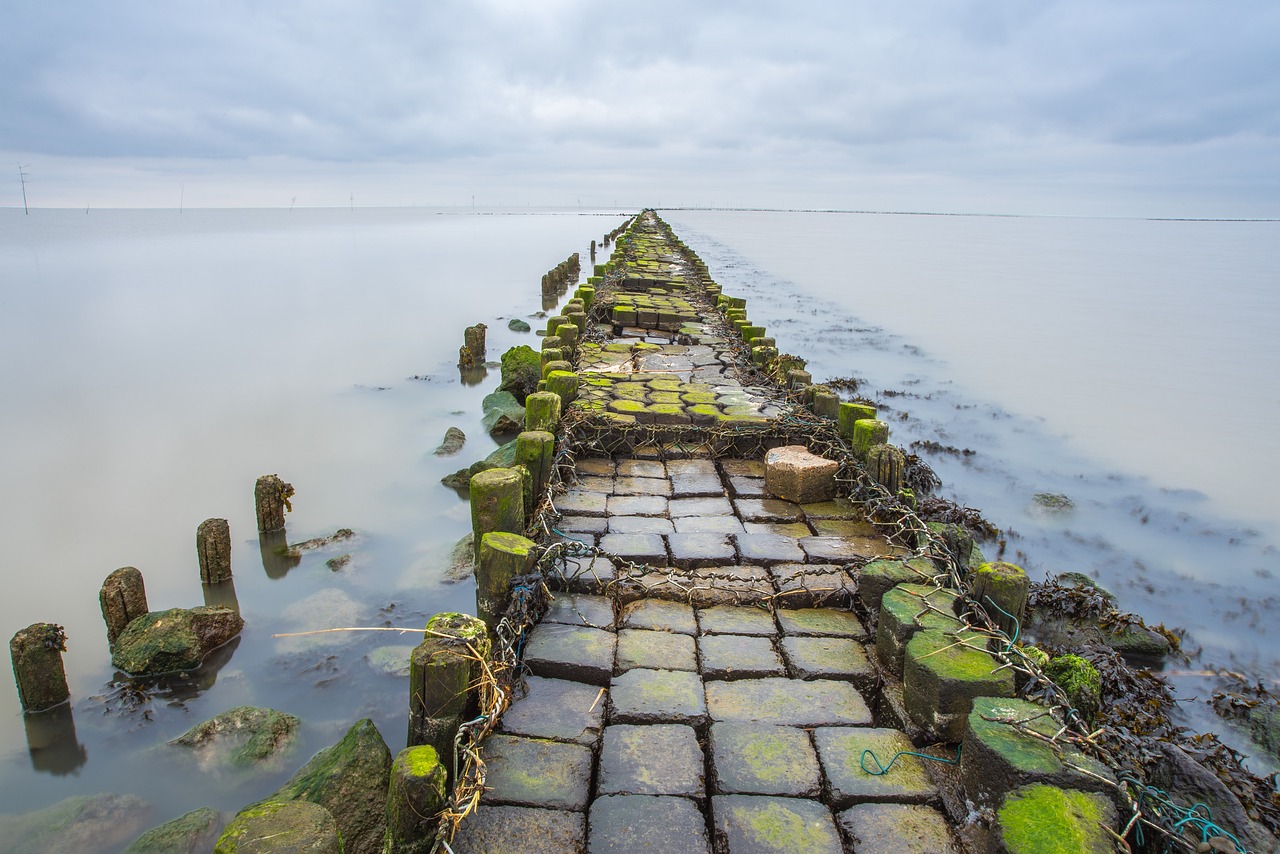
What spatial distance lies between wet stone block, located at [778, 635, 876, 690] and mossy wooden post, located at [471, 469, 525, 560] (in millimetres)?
1569

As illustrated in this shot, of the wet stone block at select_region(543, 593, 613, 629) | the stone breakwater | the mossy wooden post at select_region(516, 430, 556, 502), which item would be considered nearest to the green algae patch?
the stone breakwater

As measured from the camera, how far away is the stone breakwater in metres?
2.57

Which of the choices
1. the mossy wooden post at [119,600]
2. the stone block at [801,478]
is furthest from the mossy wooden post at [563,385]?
the mossy wooden post at [119,600]

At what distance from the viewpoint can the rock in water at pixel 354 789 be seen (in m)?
3.64

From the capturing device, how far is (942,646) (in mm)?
3174

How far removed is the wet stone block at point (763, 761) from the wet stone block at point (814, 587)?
1.01m

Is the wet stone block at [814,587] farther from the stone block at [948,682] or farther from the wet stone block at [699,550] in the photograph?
the stone block at [948,682]

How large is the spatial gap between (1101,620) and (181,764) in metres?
6.81

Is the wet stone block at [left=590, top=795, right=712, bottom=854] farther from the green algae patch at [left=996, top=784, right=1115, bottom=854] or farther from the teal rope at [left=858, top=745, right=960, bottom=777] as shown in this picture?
the green algae patch at [left=996, top=784, right=1115, bottom=854]

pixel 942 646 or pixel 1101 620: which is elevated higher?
pixel 942 646

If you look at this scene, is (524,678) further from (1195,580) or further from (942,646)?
(1195,580)

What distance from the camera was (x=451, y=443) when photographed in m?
11.0

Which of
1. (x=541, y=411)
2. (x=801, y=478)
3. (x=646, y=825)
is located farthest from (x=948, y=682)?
(x=541, y=411)

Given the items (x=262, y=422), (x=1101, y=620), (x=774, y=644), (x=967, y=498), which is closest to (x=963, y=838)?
(x=774, y=644)
